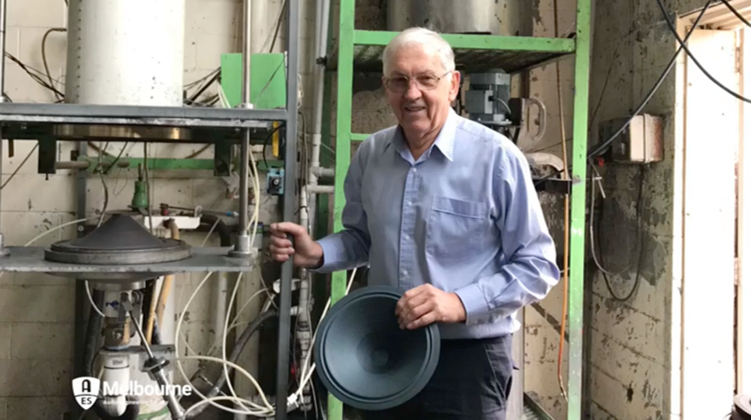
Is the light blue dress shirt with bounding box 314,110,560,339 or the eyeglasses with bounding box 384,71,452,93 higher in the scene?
the eyeglasses with bounding box 384,71,452,93

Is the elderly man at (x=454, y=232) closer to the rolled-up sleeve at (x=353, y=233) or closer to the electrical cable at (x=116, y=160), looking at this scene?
the rolled-up sleeve at (x=353, y=233)

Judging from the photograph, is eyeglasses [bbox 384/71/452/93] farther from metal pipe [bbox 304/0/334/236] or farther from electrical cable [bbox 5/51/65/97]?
electrical cable [bbox 5/51/65/97]

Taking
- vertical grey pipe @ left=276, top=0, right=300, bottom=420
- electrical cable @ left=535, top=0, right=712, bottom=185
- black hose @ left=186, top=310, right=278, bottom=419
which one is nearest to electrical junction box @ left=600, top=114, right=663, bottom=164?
electrical cable @ left=535, top=0, right=712, bottom=185

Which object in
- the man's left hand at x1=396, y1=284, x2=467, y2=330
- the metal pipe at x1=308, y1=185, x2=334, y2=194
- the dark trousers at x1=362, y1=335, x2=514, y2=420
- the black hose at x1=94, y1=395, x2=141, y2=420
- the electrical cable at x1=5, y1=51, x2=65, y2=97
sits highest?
the electrical cable at x1=5, y1=51, x2=65, y2=97

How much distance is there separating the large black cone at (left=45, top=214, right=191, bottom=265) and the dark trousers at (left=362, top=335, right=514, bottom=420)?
638 millimetres

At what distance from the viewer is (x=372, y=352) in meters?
1.33

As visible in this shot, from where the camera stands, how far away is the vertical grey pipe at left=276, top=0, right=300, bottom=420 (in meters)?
1.30

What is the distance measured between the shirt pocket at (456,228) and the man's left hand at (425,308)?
0.46 ft

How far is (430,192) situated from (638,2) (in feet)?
5.33

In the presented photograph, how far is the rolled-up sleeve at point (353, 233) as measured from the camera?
4.87 feet

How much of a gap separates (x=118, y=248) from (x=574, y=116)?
145cm

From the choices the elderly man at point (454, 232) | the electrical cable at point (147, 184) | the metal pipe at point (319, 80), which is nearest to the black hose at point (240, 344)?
the metal pipe at point (319, 80)

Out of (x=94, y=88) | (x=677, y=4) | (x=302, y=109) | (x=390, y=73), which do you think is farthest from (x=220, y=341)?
(x=677, y=4)

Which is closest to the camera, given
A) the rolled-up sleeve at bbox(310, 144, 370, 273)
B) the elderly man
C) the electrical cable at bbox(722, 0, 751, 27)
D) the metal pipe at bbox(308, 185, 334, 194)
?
the elderly man
